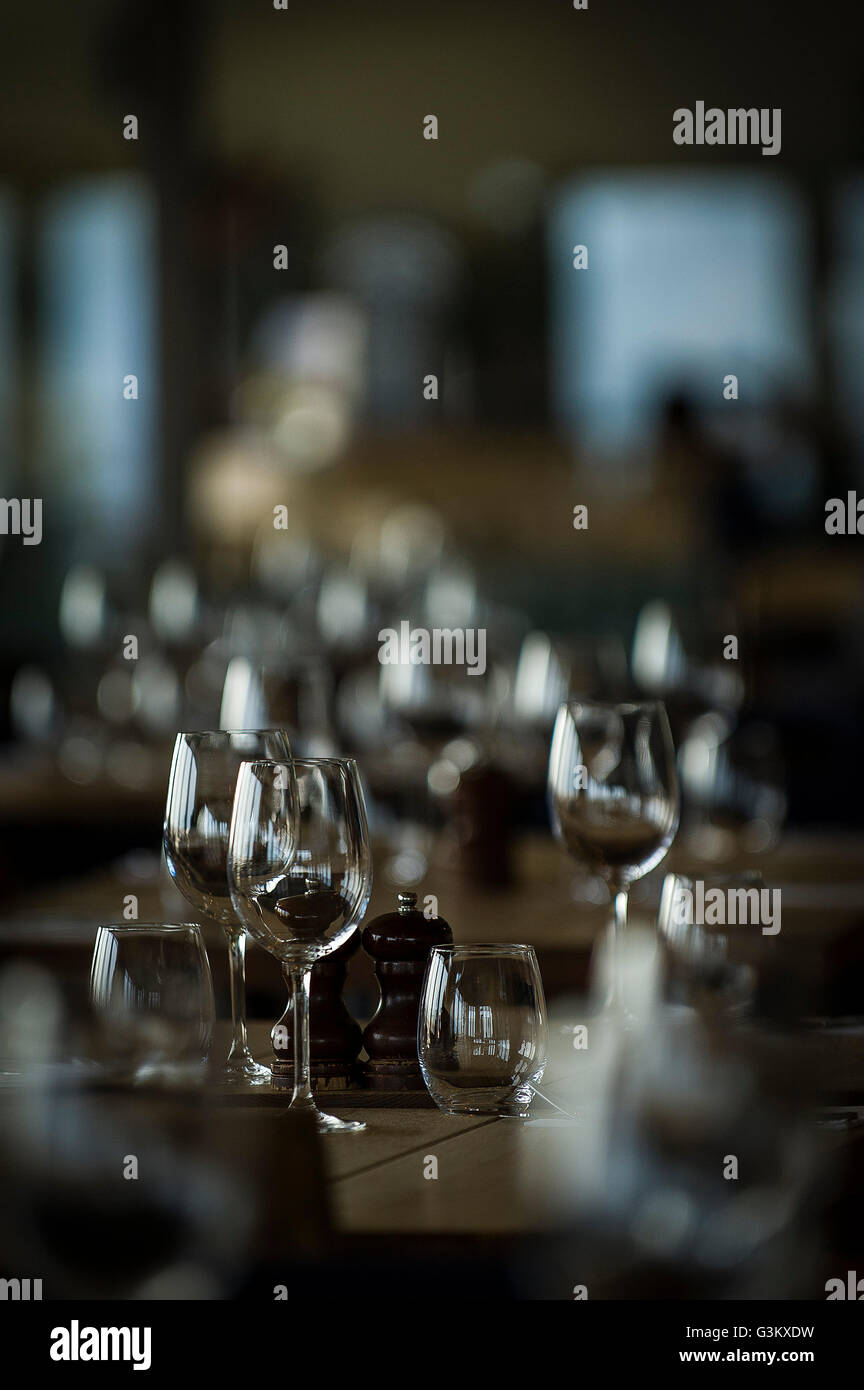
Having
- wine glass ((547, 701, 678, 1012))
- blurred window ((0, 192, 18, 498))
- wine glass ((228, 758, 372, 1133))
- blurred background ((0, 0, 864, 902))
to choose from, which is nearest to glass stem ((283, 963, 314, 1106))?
Result: wine glass ((228, 758, 372, 1133))

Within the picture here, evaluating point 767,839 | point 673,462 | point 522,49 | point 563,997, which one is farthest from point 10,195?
point 563,997

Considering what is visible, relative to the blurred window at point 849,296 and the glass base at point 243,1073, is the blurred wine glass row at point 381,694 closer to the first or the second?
the glass base at point 243,1073

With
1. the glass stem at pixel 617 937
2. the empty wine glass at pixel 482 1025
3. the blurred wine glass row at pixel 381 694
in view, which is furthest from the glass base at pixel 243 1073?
the blurred wine glass row at pixel 381 694

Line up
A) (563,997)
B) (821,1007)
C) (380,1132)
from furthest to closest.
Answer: (563,997), (821,1007), (380,1132)

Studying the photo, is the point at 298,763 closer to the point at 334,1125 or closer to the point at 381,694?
the point at 334,1125

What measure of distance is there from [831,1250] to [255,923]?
1.13ft

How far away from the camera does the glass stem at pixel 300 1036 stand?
939 millimetres

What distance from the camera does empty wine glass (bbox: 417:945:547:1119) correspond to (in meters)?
0.90

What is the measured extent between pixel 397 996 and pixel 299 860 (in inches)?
5.8

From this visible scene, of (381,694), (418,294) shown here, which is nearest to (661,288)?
(418,294)

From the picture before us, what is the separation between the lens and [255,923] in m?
0.93

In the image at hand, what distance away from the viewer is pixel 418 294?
22.8ft

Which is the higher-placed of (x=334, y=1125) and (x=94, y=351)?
(x=94, y=351)
